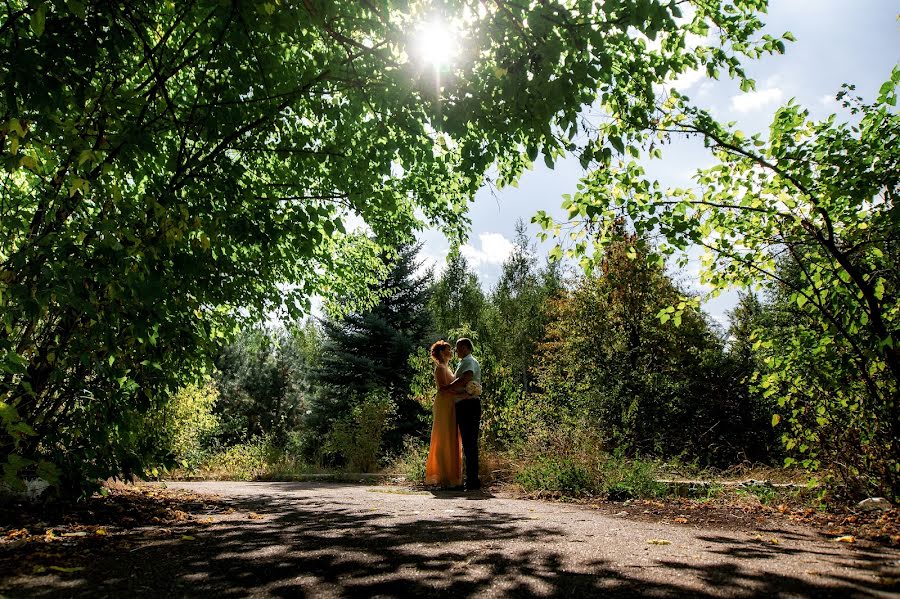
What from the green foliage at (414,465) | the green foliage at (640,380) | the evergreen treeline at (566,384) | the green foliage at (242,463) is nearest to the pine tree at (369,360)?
the evergreen treeline at (566,384)

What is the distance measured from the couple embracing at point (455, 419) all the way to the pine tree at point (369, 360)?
11.4 meters

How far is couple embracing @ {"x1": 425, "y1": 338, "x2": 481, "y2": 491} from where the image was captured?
24.8 ft

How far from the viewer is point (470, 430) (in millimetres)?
7535

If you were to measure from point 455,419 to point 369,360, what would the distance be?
1256cm

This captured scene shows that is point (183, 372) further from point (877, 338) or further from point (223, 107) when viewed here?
point (877, 338)

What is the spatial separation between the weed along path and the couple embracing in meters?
2.88

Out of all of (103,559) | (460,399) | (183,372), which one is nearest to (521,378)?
(460,399)

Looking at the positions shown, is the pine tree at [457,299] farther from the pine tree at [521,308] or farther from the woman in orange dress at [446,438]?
the woman in orange dress at [446,438]

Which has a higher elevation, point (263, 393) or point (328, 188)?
point (328, 188)

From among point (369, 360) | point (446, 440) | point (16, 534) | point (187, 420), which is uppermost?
point (369, 360)

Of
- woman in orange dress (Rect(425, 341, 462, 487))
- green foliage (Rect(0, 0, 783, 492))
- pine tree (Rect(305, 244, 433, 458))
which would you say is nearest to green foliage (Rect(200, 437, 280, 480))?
pine tree (Rect(305, 244, 433, 458))

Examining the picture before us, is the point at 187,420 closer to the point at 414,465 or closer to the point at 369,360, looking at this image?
the point at 414,465

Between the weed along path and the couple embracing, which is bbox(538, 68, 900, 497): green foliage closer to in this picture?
the weed along path

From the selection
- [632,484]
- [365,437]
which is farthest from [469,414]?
[365,437]
